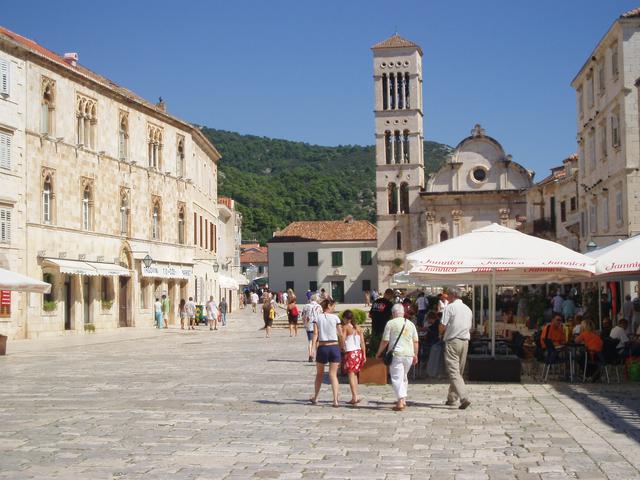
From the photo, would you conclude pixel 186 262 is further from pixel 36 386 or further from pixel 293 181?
pixel 293 181

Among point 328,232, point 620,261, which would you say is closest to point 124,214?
point 620,261

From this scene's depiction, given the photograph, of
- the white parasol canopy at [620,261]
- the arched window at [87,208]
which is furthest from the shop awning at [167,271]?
the white parasol canopy at [620,261]

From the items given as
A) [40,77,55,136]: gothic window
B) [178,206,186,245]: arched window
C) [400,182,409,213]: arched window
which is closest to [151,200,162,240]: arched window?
[178,206,186,245]: arched window

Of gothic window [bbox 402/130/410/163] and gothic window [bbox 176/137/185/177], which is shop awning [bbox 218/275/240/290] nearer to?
gothic window [bbox 176/137/185/177]

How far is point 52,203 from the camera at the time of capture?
3475 cm

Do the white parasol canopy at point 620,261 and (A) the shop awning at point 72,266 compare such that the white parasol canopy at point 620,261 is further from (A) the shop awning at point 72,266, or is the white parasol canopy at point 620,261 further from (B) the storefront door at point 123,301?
(B) the storefront door at point 123,301

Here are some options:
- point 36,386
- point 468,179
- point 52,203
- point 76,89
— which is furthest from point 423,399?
point 468,179

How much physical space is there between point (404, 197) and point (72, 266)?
149ft

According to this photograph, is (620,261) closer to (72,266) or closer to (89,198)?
(72,266)

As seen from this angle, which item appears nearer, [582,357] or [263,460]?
[263,460]

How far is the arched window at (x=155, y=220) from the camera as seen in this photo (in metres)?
43.5

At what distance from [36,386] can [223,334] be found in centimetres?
2170

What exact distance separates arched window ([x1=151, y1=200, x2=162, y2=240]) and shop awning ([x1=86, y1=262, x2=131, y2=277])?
163 inches

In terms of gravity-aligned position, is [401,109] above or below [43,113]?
above
